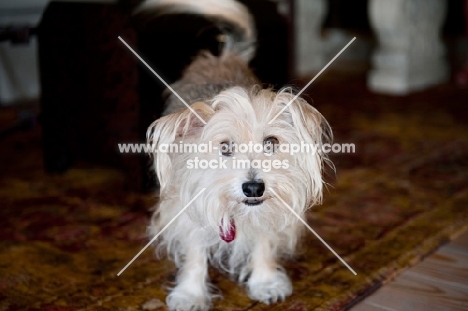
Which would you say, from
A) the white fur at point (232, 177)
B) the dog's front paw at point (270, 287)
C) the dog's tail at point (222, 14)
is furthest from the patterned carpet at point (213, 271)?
the dog's tail at point (222, 14)

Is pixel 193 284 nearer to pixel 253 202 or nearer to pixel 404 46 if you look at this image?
pixel 253 202

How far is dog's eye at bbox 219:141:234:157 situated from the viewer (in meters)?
1.27

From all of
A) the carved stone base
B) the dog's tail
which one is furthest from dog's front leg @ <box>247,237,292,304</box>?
the carved stone base

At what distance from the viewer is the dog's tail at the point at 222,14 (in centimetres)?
219

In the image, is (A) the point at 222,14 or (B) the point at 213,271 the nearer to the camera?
(B) the point at 213,271

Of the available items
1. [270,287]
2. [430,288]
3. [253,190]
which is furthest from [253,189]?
[430,288]

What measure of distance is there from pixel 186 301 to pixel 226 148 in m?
0.41

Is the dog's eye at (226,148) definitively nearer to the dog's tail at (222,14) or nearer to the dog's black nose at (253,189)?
the dog's black nose at (253,189)

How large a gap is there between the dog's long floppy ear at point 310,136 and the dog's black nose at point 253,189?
0.44 feet

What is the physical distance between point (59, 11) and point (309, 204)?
4.81 ft

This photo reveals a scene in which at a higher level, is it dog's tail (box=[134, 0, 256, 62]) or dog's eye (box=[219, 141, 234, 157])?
dog's tail (box=[134, 0, 256, 62])

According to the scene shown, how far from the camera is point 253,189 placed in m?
1.21

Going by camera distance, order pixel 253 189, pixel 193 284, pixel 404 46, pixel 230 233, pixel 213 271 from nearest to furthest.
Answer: pixel 253 189, pixel 230 233, pixel 193 284, pixel 213 271, pixel 404 46

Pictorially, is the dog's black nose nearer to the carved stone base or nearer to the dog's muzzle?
the dog's muzzle
